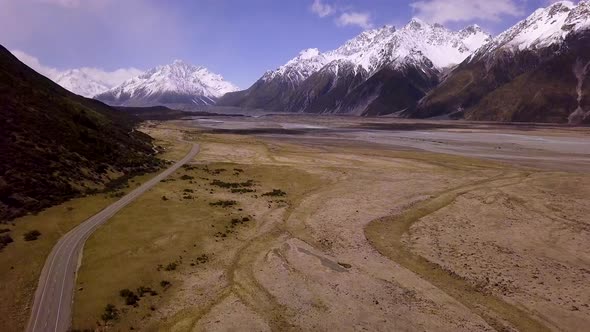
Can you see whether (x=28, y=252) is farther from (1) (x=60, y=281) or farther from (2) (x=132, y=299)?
(2) (x=132, y=299)

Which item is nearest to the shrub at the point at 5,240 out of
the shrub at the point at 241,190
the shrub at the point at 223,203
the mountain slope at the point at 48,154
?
the mountain slope at the point at 48,154

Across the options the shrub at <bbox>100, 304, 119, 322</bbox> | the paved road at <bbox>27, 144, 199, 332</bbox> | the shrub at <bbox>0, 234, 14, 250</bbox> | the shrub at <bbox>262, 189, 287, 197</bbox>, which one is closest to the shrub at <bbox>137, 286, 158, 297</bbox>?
the shrub at <bbox>100, 304, 119, 322</bbox>

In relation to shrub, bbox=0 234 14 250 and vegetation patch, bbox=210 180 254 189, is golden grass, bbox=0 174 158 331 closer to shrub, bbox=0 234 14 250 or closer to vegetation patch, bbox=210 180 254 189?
shrub, bbox=0 234 14 250

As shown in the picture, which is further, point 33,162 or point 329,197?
point 329,197

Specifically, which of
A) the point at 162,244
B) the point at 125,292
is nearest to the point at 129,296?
the point at 125,292

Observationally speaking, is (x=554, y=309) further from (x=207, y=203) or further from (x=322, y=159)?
(x=322, y=159)

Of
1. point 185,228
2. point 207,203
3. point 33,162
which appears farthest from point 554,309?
point 33,162
